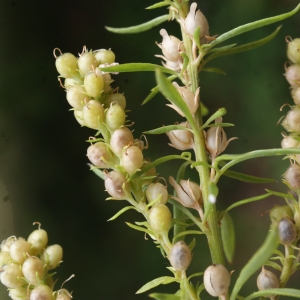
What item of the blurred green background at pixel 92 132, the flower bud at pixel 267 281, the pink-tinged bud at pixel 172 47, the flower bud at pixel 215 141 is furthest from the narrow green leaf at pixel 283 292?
the blurred green background at pixel 92 132

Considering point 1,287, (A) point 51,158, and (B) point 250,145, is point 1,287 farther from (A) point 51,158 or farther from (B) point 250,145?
(B) point 250,145

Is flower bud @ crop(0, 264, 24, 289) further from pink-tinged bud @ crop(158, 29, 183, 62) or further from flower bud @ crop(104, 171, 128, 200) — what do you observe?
pink-tinged bud @ crop(158, 29, 183, 62)

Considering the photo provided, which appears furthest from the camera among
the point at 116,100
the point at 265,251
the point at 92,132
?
the point at 92,132

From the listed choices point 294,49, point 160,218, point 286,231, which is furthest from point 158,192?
point 294,49

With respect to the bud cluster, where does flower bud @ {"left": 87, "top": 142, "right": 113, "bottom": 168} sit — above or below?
above

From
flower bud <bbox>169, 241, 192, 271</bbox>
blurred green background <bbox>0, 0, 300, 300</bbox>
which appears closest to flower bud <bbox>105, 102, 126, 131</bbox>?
flower bud <bbox>169, 241, 192, 271</bbox>

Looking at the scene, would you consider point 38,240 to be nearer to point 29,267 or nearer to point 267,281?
point 29,267
